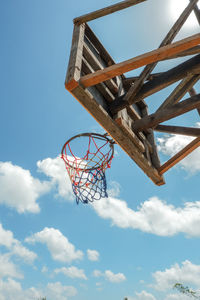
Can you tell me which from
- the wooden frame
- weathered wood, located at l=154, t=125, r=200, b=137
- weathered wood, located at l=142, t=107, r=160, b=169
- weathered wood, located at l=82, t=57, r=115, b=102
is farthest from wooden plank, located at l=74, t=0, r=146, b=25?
weathered wood, located at l=154, t=125, r=200, b=137

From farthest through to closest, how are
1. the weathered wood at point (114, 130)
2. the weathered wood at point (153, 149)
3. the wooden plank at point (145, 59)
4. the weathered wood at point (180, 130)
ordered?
the weathered wood at point (153, 149)
the weathered wood at point (180, 130)
the weathered wood at point (114, 130)
the wooden plank at point (145, 59)

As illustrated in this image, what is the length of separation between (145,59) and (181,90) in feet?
5.74

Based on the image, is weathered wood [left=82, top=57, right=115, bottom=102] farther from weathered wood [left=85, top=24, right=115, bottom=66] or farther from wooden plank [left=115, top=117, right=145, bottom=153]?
weathered wood [left=85, top=24, right=115, bottom=66]

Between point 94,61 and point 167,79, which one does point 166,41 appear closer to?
point 167,79

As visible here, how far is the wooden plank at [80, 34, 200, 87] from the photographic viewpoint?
96.8 inches

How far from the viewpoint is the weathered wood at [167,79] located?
3.42 m

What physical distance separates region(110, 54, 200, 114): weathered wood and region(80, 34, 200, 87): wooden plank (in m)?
0.84

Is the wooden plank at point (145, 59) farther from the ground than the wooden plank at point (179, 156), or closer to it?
farther from the ground

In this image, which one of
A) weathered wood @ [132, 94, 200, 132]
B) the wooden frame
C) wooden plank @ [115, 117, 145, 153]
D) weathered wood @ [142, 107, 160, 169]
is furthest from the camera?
weathered wood @ [142, 107, 160, 169]

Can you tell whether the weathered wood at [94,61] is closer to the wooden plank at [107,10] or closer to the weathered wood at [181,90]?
the wooden plank at [107,10]

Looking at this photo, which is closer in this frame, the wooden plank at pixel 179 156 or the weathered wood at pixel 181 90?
the weathered wood at pixel 181 90

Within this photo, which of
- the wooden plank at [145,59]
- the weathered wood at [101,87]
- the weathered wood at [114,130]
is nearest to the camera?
the wooden plank at [145,59]

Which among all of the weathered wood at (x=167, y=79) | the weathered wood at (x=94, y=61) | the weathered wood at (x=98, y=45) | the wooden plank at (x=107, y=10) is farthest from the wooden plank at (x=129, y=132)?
the wooden plank at (x=107, y=10)

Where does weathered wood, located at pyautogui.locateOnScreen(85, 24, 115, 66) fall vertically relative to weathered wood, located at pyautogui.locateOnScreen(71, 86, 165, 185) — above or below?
above
